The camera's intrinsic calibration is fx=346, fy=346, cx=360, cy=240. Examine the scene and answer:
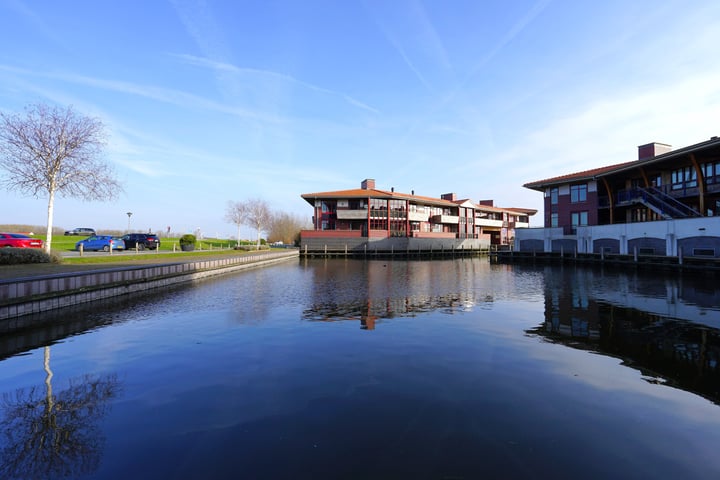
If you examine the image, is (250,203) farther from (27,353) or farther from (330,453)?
(330,453)

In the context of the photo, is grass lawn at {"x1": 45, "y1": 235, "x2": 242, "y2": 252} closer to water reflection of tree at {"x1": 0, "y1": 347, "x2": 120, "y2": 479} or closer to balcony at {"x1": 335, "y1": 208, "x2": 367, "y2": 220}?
balcony at {"x1": 335, "y1": 208, "x2": 367, "y2": 220}

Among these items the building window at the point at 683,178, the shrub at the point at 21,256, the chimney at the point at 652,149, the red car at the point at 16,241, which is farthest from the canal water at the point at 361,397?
the chimney at the point at 652,149

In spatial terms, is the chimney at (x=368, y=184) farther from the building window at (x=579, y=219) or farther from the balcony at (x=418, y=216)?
the building window at (x=579, y=219)

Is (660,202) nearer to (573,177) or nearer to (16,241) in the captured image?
(573,177)

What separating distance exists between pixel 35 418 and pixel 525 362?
9419mm

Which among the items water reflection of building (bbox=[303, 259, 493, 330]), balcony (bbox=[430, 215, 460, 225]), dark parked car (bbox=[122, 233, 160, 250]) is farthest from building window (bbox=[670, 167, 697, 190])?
dark parked car (bbox=[122, 233, 160, 250])

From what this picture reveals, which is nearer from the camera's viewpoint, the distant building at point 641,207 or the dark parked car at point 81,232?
the distant building at point 641,207

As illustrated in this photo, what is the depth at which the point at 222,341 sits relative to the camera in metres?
9.90

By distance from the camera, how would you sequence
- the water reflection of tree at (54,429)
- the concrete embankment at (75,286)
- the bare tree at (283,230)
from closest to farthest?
1. the water reflection of tree at (54,429)
2. the concrete embankment at (75,286)
3. the bare tree at (283,230)

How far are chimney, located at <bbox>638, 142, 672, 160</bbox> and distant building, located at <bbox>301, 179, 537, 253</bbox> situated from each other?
17883mm

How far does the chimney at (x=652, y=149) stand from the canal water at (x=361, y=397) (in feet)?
133

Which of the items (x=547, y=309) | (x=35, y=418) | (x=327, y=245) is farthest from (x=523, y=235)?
(x=35, y=418)

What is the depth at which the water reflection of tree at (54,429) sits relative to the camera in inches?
169

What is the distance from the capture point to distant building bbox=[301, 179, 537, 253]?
195ft
